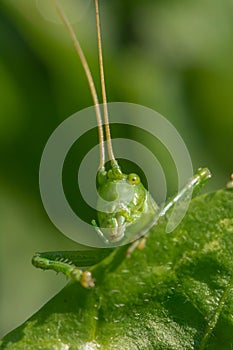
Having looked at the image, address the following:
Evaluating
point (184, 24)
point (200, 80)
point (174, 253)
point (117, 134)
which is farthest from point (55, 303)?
point (184, 24)

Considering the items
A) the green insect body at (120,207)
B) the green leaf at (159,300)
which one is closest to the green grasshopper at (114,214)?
the green insect body at (120,207)

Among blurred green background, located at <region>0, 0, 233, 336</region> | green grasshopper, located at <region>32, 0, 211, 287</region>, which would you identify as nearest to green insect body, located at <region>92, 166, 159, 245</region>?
green grasshopper, located at <region>32, 0, 211, 287</region>

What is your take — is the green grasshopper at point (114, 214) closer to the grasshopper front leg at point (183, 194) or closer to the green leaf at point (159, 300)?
the grasshopper front leg at point (183, 194)

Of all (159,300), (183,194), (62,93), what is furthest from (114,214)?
(62,93)

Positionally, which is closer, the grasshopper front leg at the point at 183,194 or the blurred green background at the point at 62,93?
the grasshopper front leg at the point at 183,194

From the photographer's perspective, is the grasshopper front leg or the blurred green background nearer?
the grasshopper front leg

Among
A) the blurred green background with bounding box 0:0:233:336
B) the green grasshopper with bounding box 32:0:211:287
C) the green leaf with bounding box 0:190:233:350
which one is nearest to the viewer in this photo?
the green leaf with bounding box 0:190:233:350

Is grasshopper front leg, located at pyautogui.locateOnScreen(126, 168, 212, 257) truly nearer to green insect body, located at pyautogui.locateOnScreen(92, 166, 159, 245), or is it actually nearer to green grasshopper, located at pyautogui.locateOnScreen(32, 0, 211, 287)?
green grasshopper, located at pyautogui.locateOnScreen(32, 0, 211, 287)
